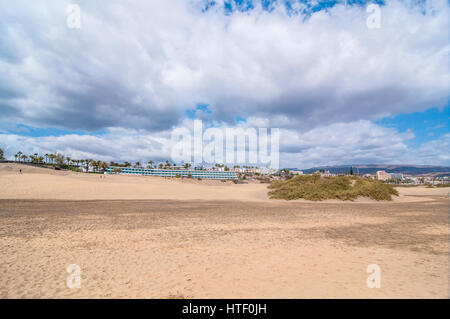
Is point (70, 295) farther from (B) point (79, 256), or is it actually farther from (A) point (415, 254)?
(A) point (415, 254)

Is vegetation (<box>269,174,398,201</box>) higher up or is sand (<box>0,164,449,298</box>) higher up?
vegetation (<box>269,174,398,201</box>)

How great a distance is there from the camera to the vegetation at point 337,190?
3117cm

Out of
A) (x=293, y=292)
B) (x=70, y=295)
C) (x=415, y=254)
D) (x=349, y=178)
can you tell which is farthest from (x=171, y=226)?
(x=349, y=178)

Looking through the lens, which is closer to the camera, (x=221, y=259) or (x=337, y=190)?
(x=221, y=259)

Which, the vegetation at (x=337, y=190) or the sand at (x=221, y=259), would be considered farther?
the vegetation at (x=337, y=190)

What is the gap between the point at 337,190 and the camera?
3247 cm

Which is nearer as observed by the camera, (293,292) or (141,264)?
(293,292)

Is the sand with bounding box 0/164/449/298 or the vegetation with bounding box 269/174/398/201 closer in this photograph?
the sand with bounding box 0/164/449/298

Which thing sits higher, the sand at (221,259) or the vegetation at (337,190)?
the vegetation at (337,190)

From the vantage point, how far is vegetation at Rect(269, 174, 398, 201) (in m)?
31.2

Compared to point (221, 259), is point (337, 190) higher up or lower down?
higher up
